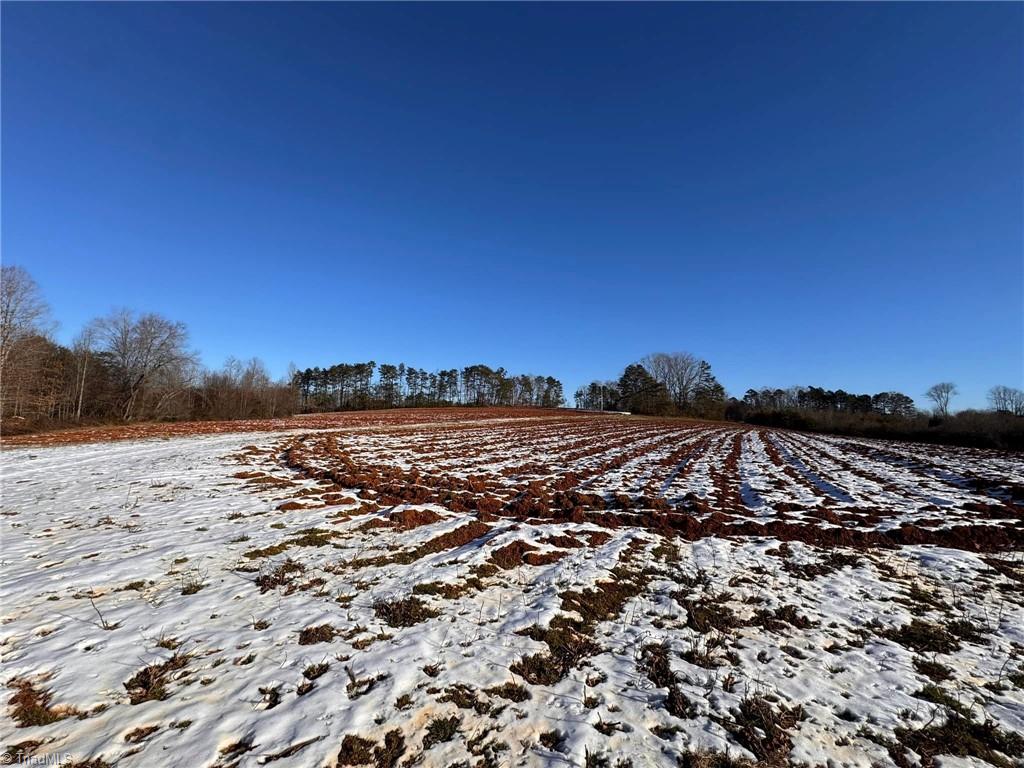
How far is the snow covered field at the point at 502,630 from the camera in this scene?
327 centimetres

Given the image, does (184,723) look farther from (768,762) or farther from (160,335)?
(160,335)

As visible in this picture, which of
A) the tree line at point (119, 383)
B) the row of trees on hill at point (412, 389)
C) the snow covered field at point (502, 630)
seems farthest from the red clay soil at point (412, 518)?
the row of trees on hill at point (412, 389)

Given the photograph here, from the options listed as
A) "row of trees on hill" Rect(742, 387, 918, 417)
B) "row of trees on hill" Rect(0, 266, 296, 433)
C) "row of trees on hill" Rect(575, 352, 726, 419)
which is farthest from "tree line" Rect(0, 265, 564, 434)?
"row of trees on hill" Rect(742, 387, 918, 417)

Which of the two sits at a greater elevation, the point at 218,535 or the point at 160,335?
the point at 160,335

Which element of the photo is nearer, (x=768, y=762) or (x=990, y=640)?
(x=768, y=762)

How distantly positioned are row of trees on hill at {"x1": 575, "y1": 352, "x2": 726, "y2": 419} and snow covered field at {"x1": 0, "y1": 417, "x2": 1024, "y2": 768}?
280ft

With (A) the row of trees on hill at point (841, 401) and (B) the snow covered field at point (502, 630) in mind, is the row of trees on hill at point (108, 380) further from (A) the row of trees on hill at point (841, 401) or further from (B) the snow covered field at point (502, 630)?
(A) the row of trees on hill at point (841, 401)

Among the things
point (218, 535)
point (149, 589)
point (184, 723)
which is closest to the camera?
point (184, 723)

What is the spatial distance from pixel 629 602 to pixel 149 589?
6.75 m

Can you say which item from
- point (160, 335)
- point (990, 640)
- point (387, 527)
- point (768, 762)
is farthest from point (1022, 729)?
point (160, 335)

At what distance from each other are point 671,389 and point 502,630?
104 meters

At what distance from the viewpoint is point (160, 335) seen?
4816 cm

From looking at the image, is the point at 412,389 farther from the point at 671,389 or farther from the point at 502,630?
the point at 502,630

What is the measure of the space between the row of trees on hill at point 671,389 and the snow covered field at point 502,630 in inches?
3355
